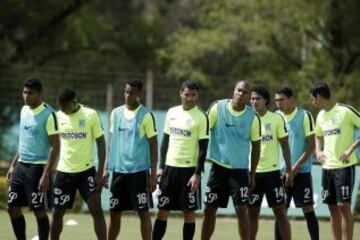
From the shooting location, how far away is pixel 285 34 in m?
36.8

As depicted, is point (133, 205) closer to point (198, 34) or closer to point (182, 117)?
point (182, 117)

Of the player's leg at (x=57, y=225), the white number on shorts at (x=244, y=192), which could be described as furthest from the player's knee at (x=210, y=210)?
the player's leg at (x=57, y=225)

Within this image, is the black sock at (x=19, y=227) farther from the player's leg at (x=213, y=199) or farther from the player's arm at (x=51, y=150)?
the player's leg at (x=213, y=199)

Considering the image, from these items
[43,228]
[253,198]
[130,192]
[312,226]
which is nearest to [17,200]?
[43,228]

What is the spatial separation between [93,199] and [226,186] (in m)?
1.80

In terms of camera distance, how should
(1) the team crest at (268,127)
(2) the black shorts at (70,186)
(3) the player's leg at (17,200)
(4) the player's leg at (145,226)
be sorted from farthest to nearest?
(1) the team crest at (268,127) → (3) the player's leg at (17,200) → (2) the black shorts at (70,186) → (4) the player's leg at (145,226)

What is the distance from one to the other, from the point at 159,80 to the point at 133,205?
16043 millimetres

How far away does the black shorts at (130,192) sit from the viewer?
14.3 metres

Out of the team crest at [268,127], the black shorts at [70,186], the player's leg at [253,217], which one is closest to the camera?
the black shorts at [70,186]

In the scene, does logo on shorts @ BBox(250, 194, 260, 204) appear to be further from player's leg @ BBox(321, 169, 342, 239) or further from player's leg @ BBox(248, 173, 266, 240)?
player's leg @ BBox(321, 169, 342, 239)

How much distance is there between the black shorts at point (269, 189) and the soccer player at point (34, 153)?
2.91m

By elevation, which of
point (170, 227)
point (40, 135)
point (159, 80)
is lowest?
point (170, 227)

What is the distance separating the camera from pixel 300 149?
52.3 feet

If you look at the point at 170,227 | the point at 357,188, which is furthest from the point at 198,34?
the point at 170,227
